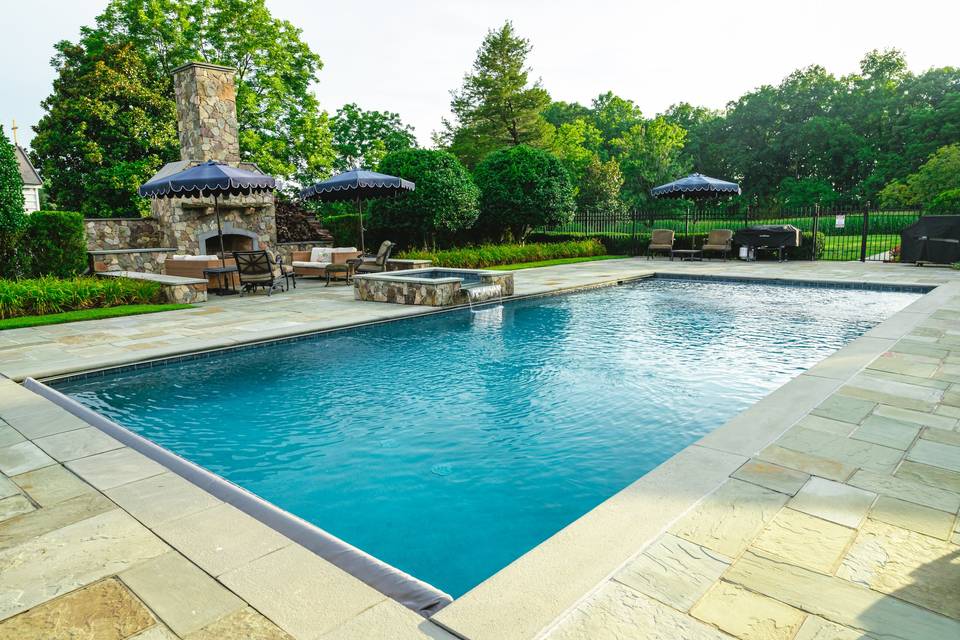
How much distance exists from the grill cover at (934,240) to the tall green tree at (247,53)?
20727 millimetres

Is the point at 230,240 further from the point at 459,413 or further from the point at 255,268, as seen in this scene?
the point at 459,413

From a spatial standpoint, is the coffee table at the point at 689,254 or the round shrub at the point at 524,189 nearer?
the coffee table at the point at 689,254

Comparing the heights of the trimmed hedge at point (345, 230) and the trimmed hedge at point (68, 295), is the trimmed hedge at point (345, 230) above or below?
above

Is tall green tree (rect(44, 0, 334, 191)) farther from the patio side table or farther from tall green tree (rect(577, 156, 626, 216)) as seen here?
tall green tree (rect(577, 156, 626, 216))

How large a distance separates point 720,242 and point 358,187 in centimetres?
1161

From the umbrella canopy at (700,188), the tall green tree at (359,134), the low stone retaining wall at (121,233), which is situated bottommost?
the low stone retaining wall at (121,233)

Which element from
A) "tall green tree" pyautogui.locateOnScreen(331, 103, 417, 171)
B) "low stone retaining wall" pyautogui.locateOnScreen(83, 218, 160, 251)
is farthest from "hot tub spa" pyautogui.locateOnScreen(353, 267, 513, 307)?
"tall green tree" pyautogui.locateOnScreen(331, 103, 417, 171)

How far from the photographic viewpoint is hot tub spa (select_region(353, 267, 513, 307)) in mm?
10039

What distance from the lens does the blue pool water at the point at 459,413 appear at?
10.9ft

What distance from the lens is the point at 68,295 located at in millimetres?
9438

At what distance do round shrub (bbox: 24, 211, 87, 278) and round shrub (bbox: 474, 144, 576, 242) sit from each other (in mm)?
11534

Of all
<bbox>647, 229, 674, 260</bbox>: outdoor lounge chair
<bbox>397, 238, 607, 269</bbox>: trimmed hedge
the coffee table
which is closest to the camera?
<bbox>397, 238, 607, 269</bbox>: trimmed hedge

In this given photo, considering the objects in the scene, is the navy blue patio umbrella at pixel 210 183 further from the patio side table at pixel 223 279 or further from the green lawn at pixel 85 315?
the green lawn at pixel 85 315

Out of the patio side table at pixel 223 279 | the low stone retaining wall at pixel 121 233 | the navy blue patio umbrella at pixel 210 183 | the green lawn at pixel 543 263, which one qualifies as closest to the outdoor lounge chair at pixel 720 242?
the green lawn at pixel 543 263
